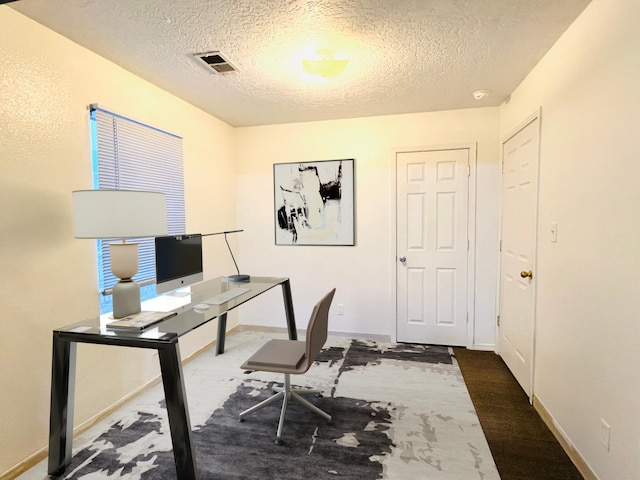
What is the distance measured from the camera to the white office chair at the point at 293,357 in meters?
1.91

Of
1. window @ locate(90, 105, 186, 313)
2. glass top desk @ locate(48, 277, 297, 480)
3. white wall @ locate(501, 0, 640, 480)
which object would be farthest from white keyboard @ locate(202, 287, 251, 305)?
white wall @ locate(501, 0, 640, 480)

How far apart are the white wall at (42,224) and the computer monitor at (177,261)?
16.9 inches

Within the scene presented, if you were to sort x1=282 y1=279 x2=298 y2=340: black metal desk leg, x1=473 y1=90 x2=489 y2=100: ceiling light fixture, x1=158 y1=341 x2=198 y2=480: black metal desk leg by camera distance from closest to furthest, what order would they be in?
x1=158 y1=341 x2=198 y2=480: black metal desk leg
x1=473 y1=90 x2=489 y2=100: ceiling light fixture
x1=282 y1=279 x2=298 y2=340: black metal desk leg

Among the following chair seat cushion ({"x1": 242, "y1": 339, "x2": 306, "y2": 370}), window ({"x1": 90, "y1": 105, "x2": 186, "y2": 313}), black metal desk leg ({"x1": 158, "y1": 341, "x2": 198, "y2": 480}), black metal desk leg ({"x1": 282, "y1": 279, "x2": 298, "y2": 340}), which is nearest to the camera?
black metal desk leg ({"x1": 158, "y1": 341, "x2": 198, "y2": 480})

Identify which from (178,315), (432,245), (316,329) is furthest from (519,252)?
(178,315)

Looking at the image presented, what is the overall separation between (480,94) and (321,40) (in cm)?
161

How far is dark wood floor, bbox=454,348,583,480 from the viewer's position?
1718 millimetres

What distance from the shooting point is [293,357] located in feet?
6.83

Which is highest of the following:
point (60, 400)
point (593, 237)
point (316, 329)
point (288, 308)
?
point (593, 237)

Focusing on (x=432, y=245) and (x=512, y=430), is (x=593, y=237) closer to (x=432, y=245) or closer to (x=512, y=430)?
(x=512, y=430)

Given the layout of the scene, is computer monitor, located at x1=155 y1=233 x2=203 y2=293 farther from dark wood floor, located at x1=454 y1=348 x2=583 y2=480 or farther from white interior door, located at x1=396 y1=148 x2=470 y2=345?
dark wood floor, located at x1=454 y1=348 x2=583 y2=480

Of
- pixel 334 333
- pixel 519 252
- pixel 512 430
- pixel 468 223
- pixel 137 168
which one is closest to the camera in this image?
pixel 512 430

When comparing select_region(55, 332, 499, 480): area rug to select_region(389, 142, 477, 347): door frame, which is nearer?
select_region(55, 332, 499, 480): area rug

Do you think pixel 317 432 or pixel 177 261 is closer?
pixel 317 432
